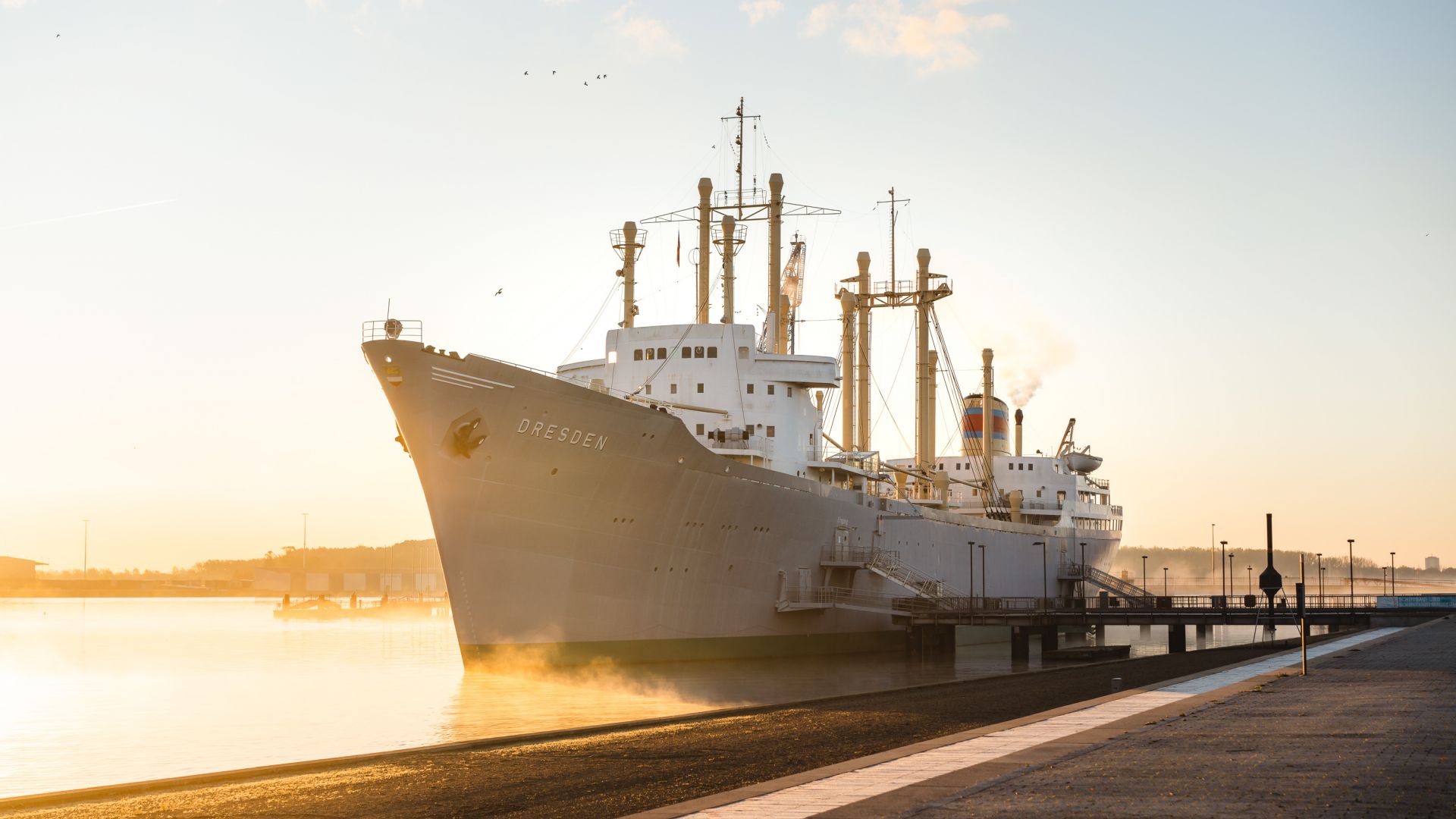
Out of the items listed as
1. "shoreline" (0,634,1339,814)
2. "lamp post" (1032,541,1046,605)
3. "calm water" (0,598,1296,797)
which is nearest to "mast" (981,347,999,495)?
"lamp post" (1032,541,1046,605)

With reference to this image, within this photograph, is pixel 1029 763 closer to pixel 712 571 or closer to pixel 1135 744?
pixel 1135 744

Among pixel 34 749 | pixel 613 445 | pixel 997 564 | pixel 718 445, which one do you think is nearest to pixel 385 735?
pixel 34 749

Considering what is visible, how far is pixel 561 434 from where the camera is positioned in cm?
2969

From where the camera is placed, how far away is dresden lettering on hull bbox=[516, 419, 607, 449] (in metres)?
29.2

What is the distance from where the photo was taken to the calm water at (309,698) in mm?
21219

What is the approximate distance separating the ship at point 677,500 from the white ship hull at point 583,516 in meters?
0.04

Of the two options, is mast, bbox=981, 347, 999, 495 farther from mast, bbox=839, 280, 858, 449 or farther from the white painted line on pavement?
the white painted line on pavement

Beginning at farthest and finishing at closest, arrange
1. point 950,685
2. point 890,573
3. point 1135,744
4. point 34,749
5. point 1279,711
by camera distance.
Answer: point 890,573 → point 950,685 → point 34,749 → point 1279,711 → point 1135,744

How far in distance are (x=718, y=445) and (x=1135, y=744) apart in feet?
82.3

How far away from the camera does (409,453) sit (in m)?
29.8

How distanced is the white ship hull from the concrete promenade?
1483 cm

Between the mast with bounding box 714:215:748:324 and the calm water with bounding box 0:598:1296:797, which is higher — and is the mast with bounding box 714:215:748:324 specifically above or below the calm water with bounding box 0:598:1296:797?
above

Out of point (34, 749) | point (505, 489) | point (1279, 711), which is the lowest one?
point (34, 749)

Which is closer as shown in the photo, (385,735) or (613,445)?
(385,735)
